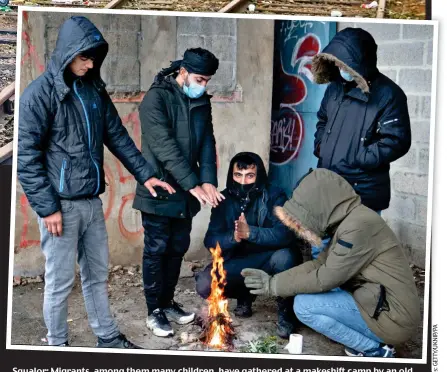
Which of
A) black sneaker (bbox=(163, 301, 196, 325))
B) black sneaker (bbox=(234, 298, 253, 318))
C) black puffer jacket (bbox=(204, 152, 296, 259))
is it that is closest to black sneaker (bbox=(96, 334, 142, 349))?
black sneaker (bbox=(163, 301, 196, 325))

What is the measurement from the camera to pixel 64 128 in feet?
16.5

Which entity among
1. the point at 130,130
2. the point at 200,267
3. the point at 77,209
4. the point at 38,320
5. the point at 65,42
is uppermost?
the point at 65,42

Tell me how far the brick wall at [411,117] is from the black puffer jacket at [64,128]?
1851 mm

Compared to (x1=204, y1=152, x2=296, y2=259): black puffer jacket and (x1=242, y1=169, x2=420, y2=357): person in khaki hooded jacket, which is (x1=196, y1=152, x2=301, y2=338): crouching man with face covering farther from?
(x1=242, y1=169, x2=420, y2=357): person in khaki hooded jacket

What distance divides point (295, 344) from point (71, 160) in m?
2.05

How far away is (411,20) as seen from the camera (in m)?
5.36

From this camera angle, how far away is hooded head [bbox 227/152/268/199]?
5609mm

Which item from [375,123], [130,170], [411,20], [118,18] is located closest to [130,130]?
[130,170]

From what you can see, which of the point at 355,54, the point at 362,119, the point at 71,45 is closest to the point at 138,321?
the point at 71,45

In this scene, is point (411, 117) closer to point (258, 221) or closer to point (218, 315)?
point (258, 221)

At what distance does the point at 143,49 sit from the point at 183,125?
25.4 inches

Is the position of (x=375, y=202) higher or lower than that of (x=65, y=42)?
lower

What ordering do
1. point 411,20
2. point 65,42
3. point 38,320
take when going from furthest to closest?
point 38,320 → point 411,20 → point 65,42

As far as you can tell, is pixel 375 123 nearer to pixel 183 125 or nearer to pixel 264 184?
pixel 264 184
